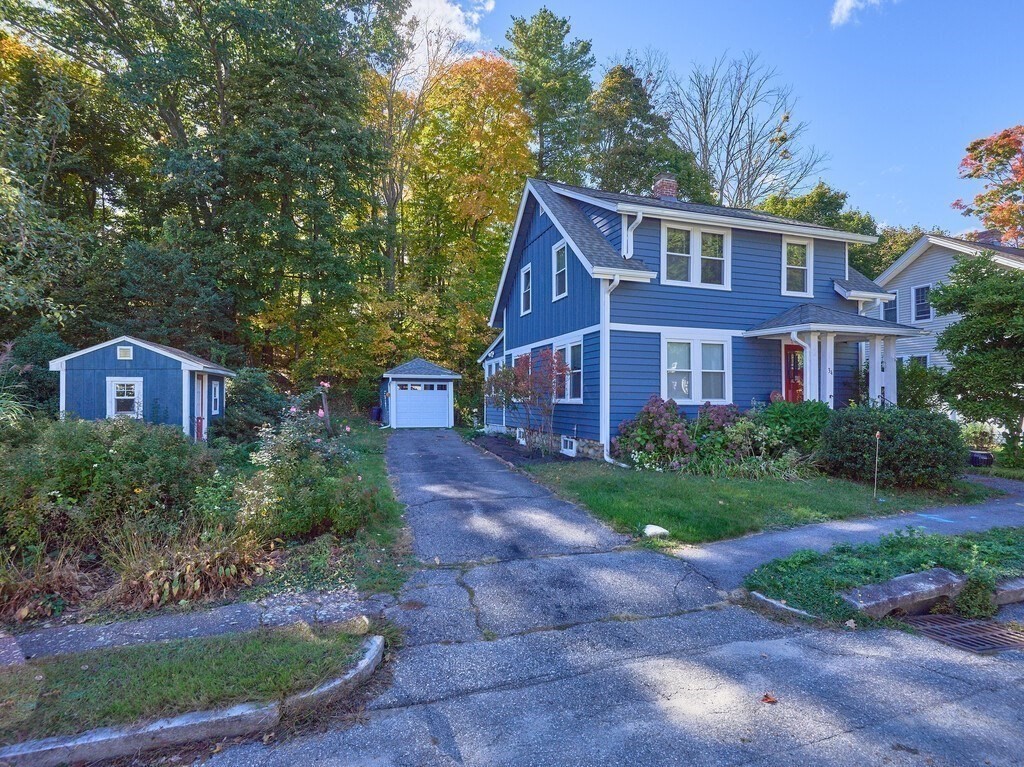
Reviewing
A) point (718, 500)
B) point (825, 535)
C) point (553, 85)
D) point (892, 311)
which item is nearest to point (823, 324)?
point (718, 500)

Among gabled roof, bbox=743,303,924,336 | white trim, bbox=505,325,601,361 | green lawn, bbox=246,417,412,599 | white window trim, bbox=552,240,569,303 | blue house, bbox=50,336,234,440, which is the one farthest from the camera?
white window trim, bbox=552,240,569,303

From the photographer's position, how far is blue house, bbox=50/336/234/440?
40.7 ft

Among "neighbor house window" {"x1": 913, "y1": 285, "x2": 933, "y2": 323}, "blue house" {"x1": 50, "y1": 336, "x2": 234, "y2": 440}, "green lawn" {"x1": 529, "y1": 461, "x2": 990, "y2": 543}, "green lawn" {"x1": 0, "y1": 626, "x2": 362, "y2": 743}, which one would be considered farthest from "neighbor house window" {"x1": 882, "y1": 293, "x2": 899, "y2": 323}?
"green lawn" {"x1": 0, "y1": 626, "x2": 362, "y2": 743}

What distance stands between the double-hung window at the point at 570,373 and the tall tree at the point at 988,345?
8376 mm

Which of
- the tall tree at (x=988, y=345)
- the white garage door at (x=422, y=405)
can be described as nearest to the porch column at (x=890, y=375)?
the tall tree at (x=988, y=345)

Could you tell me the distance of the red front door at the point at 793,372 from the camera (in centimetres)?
1373

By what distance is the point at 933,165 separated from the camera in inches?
940

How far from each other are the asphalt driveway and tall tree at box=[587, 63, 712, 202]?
24.7m

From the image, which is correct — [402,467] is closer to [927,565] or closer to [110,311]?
[927,565]

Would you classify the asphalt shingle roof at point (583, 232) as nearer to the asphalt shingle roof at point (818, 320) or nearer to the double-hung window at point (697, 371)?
the double-hung window at point (697, 371)

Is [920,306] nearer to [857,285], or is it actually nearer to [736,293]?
[857,285]

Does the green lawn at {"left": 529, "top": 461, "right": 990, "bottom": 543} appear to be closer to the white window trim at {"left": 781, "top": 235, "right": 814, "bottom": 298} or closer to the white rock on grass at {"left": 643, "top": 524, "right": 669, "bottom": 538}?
the white rock on grass at {"left": 643, "top": 524, "right": 669, "bottom": 538}

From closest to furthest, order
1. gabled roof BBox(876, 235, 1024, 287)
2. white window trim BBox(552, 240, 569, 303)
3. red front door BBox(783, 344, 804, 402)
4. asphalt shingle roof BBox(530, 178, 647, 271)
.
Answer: asphalt shingle roof BBox(530, 178, 647, 271) < red front door BBox(783, 344, 804, 402) < white window trim BBox(552, 240, 569, 303) < gabled roof BBox(876, 235, 1024, 287)

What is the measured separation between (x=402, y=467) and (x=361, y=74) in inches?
828
